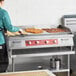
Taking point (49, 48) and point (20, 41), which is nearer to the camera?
point (20, 41)

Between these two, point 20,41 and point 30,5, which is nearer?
point 20,41

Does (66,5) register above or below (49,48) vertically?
above

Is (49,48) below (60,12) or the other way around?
below

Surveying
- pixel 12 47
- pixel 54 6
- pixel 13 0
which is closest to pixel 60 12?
pixel 54 6

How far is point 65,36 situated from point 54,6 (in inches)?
25.6

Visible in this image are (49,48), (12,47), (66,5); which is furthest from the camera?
(66,5)

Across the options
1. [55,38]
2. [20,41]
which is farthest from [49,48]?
[20,41]

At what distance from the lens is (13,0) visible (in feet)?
11.8

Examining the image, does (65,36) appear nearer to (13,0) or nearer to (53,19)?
(53,19)

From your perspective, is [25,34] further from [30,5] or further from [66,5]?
[66,5]

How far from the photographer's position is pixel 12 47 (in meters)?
3.18

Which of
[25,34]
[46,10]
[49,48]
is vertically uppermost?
[46,10]

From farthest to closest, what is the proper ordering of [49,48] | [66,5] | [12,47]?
[66,5] → [49,48] → [12,47]

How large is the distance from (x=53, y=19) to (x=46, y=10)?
0.17 m
